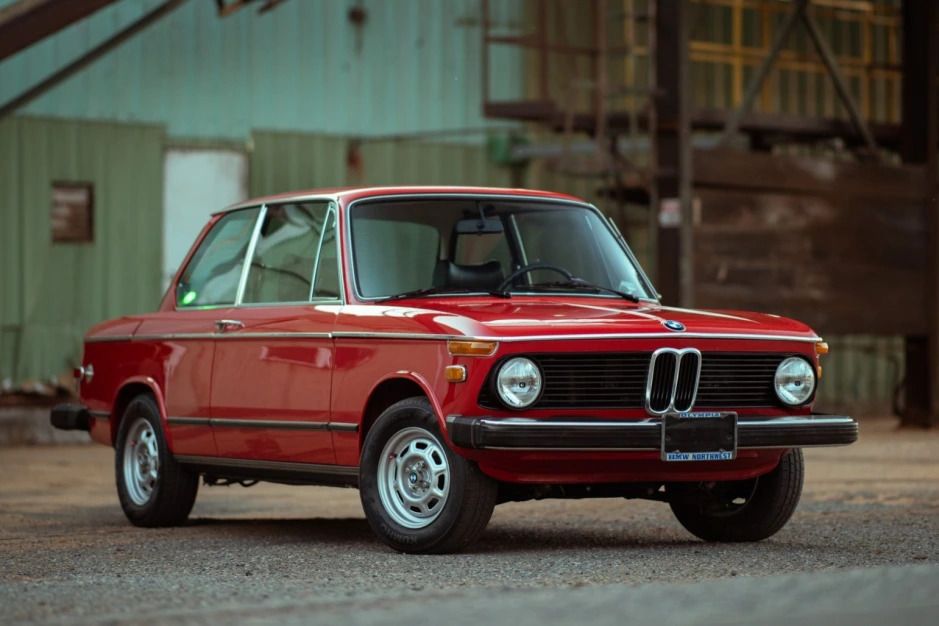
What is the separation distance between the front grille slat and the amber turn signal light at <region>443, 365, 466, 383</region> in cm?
11

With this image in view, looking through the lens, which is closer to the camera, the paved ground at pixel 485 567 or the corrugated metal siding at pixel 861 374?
the paved ground at pixel 485 567

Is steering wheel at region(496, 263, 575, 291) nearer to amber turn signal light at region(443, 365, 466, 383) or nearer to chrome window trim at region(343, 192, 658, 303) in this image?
chrome window trim at region(343, 192, 658, 303)

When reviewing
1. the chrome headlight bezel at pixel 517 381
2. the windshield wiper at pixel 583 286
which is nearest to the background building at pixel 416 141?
the windshield wiper at pixel 583 286

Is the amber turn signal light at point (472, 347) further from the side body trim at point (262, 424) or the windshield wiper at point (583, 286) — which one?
the windshield wiper at point (583, 286)

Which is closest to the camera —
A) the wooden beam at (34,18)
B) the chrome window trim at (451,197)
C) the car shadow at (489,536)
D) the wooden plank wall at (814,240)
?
the car shadow at (489,536)

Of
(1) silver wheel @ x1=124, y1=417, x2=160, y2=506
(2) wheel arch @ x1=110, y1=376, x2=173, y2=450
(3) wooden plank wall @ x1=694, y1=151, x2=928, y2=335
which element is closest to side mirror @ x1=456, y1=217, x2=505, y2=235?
(2) wheel arch @ x1=110, y1=376, x2=173, y2=450

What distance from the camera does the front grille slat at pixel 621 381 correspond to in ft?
26.1

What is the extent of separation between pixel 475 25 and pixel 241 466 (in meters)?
12.4

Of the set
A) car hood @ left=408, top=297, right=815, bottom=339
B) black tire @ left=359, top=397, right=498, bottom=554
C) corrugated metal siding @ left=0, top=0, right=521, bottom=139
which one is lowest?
black tire @ left=359, top=397, right=498, bottom=554

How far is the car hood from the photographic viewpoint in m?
7.91

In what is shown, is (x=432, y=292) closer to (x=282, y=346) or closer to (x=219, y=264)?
(x=282, y=346)

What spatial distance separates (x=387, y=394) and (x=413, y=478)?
50 cm

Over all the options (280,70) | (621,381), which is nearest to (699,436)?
(621,381)

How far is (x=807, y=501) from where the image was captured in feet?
38.7
